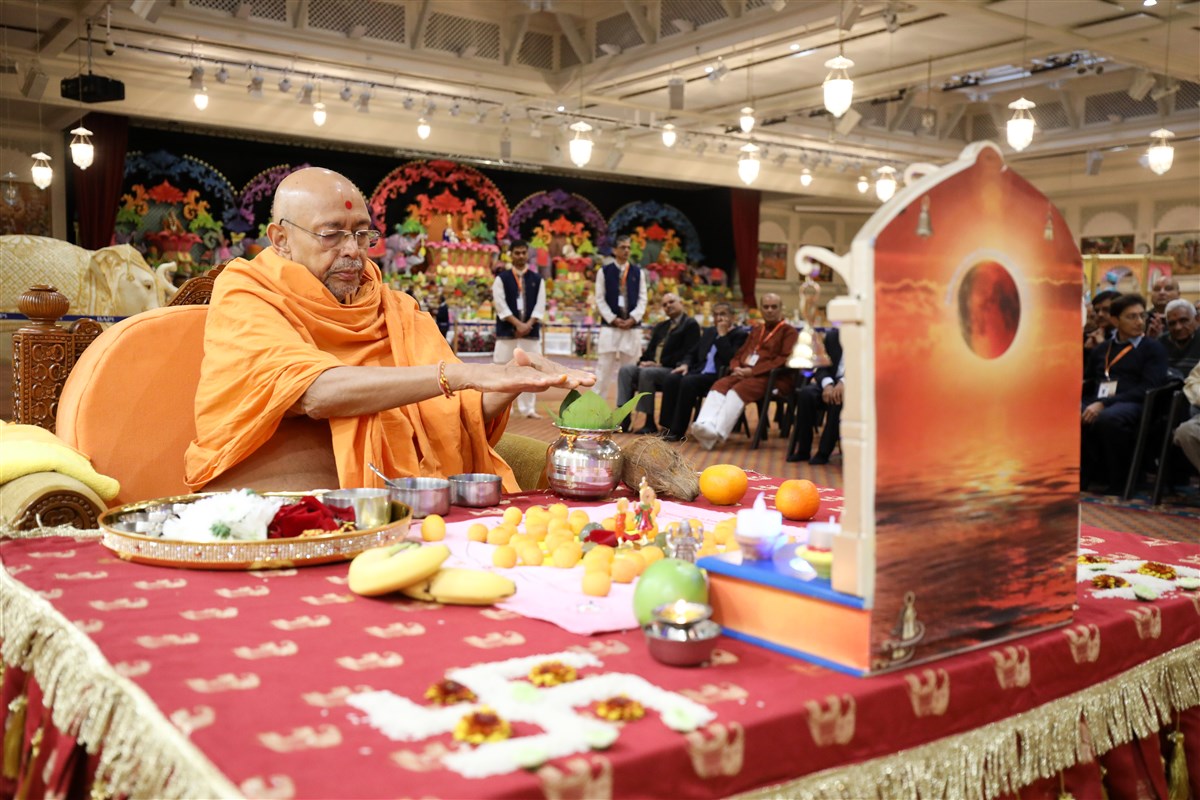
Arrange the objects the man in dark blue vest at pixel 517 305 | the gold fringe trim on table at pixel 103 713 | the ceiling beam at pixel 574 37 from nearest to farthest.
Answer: the gold fringe trim on table at pixel 103 713 → the ceiling beam at pixel 574 37 → the man in dark blue vest at pixel 517 305

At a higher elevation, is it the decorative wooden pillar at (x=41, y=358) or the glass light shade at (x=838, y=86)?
the glass light shade at (x=838, y=86)

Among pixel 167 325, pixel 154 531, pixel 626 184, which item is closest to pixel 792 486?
pixel 154 531

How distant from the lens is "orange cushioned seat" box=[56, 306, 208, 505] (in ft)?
8.17

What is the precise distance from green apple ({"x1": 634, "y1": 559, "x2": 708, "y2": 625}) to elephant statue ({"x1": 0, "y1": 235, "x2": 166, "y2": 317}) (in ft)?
18.3

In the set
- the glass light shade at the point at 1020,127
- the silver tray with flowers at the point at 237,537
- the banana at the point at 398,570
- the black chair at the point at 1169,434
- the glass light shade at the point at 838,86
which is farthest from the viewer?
the glass light shade at the point at 1020,127

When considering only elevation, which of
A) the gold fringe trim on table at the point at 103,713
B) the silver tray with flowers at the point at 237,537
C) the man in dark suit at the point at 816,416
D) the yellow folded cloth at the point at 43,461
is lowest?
the man in dark suit at the point at 816,416

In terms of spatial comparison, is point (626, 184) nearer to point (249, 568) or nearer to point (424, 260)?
point (424, 260)

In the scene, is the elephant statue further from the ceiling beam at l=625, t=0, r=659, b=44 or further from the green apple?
the green apple

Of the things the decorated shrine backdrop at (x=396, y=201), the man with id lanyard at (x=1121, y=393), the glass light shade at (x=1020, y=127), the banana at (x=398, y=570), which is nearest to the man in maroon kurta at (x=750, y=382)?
the glass light shade at (x=1020, y=127)

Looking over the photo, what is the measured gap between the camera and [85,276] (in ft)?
26.1

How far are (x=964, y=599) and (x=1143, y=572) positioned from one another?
658 millimetres

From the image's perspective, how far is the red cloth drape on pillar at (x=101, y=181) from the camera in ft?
39.5

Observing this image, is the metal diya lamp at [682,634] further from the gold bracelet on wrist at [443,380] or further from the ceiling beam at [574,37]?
the ceiling beam at [574,37]

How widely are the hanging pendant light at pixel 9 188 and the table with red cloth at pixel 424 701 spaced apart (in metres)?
11.3
